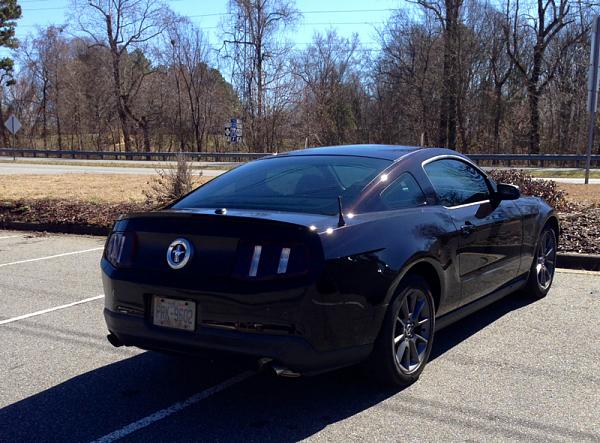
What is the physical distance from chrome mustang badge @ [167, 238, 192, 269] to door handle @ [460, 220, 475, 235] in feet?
6.88

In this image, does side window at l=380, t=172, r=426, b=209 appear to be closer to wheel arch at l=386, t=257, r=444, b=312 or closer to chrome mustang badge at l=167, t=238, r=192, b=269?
wheel arch at l=386, t=257, r=444, b=312

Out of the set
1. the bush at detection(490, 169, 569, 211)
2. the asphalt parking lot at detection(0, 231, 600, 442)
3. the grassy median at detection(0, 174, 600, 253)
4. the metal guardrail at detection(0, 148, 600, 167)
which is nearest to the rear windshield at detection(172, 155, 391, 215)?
the asphalt parking lot at detection(0, 231, 600, 442)

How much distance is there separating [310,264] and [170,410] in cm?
129

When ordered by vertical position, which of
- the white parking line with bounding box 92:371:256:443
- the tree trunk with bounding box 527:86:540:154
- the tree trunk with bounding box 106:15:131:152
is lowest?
the white parking line with bounding box 92:371:256:443

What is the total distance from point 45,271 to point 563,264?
6.59 metres

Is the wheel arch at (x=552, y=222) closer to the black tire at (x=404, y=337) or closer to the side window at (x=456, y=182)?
the side window at (x=456, y=182)

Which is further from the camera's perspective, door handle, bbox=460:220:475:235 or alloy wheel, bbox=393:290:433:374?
door handle, bbox=460:220:475:235

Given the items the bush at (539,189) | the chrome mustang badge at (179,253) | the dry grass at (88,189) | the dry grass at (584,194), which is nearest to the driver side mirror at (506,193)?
the chrome mustang badge at (179,253)

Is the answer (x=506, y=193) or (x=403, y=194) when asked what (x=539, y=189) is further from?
(x=403, y=194)

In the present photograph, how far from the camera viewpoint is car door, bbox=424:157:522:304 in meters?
4.73

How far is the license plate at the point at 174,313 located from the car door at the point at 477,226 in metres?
2.04

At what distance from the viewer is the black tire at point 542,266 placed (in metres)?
6.07

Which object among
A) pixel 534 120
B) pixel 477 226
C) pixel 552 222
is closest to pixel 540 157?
pixel 534 120

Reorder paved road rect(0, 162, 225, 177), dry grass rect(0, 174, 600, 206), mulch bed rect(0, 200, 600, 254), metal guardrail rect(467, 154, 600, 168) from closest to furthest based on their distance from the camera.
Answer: mulch bed rect(0, 200, 600, 254)
dry grass rect(0, 174, 600, 206)
paved road rect(0, 162, 225, 177)
metal guardrail rect(467, 154, 600, 168)
